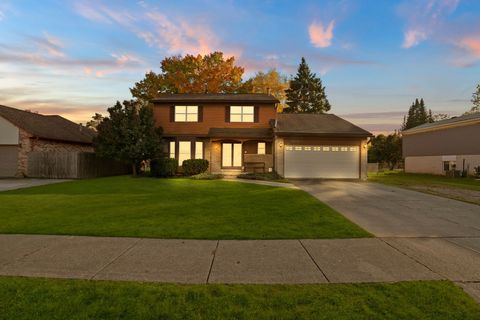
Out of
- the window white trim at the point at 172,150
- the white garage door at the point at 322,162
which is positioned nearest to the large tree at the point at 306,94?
the white garage door at the point at 322,162

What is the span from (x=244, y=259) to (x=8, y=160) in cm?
2384

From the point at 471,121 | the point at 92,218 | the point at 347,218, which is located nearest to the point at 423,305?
the point at 347,218

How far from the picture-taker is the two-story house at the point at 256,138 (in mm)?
20844

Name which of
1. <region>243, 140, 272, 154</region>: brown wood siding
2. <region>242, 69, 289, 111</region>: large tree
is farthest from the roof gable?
<region>243, 140, 272, 154</region>: brown wood siding

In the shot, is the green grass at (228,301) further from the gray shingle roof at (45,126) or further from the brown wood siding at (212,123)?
the gray shingle roof at (45,126)

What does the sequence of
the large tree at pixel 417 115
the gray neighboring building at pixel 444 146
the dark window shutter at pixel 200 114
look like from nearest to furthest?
the dark window shutter at pixel 200 114, the gray neighboring building at pixel 444 146, the large tree at pixel 417 115

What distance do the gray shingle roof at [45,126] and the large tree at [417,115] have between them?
82.7 m

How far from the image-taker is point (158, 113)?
23.5 m

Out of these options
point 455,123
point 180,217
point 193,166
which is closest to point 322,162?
point 193,166

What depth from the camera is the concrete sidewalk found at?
13.4ft

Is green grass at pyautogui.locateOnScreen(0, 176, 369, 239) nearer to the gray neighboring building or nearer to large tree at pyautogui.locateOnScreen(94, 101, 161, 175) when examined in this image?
large tree at pyautogui.locateOnScreen(94, 101, 161, 175)

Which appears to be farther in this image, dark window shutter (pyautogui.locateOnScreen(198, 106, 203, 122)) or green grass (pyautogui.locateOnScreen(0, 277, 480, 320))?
dark window shutter (pyautogui.locateOnScreen(198, 106, 203, 122))

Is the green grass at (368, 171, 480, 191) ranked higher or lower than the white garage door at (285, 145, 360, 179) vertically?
lower

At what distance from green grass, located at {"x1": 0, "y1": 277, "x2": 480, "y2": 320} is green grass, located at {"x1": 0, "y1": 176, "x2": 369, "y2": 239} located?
2.41 metres
